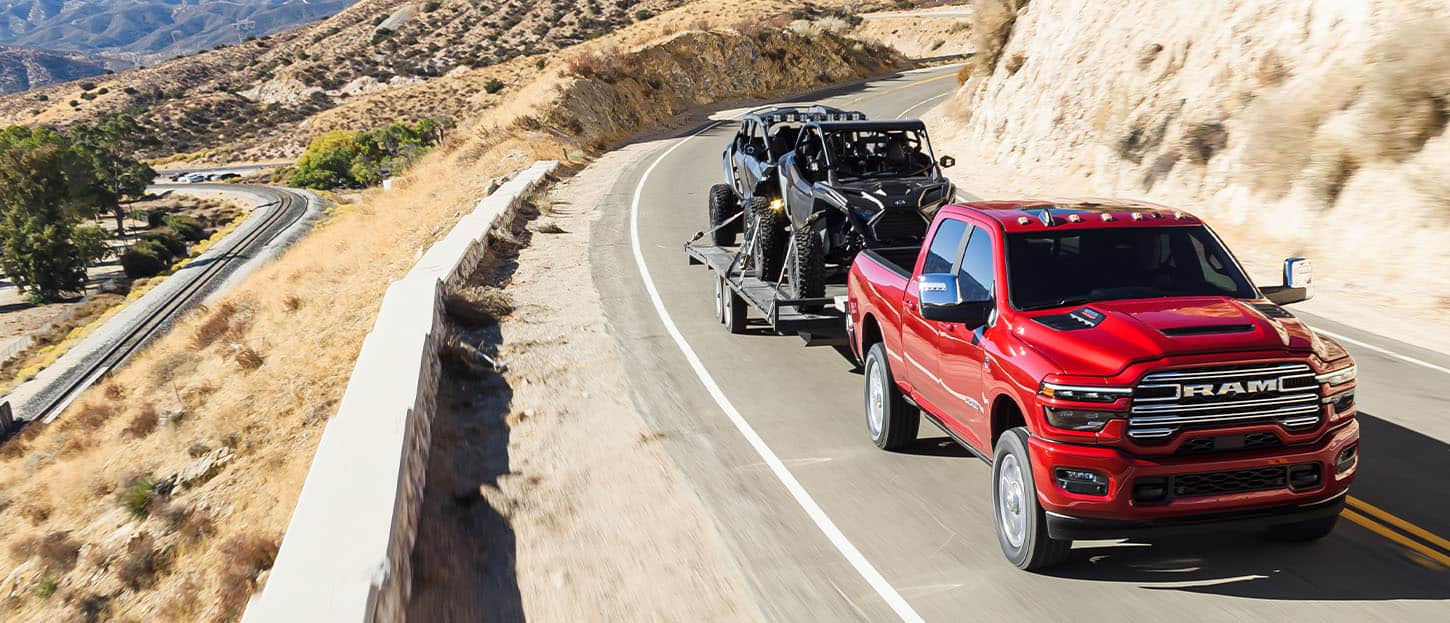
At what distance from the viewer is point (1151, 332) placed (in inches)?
210

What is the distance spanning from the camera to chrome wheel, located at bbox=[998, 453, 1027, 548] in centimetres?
570

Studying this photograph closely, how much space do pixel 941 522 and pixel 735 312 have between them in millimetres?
5860

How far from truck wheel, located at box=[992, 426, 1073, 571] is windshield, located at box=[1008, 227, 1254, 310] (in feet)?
2.87

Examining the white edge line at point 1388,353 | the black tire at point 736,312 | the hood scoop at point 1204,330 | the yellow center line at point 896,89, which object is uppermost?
the hood scoop at point 1204,330

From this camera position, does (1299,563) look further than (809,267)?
No

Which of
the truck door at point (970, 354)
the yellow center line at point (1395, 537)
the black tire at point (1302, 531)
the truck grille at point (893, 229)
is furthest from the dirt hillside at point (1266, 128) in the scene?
the truck door at point (970, 354)

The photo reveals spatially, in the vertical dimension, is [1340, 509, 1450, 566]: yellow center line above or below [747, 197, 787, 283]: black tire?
below

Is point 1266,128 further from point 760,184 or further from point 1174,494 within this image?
point 1174,494

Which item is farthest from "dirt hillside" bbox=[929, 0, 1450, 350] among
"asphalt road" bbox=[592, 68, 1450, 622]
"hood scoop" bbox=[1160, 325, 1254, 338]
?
"hood scoop" bbox=[1160, 325, 1254, 338]

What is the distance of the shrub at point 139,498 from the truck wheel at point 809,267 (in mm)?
6286

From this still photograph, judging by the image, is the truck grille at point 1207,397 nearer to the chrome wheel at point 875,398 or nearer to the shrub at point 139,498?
the chrome wheel at point 875,398

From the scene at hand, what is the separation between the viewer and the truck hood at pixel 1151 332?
5188mm

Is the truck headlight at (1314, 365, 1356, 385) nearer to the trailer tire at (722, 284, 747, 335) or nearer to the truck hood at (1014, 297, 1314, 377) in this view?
the truck hood at (1014, 297, 1314, 377)

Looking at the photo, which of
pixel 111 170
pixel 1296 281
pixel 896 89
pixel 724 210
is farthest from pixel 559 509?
pixel 111 170
